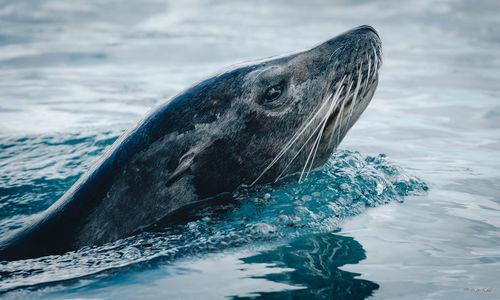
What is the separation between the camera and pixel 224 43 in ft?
44.0

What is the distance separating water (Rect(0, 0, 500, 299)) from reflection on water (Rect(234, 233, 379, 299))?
12 millimetres

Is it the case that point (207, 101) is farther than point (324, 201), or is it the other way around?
point (324, 201)

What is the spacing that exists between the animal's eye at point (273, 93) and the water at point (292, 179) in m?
0.64

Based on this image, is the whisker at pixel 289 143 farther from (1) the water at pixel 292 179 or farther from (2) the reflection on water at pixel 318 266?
(2) the reflection on water at pixel 318 266

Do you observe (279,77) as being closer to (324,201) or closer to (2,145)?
(324,201)

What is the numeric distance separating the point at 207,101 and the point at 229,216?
2.54 feet

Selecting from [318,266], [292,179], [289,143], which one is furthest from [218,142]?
[318,266]

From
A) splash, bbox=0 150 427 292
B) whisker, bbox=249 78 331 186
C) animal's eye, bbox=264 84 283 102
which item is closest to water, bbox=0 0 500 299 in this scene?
splash, bbox=0 150 427 292

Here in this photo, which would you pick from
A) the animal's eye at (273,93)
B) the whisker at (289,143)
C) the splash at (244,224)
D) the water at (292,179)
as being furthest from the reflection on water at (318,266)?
the animal's eye at (273,93)

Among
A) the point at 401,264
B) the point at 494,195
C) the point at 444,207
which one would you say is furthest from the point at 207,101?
the point at 494,195

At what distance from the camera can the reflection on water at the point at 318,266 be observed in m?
2.92

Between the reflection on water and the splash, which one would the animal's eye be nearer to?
the splash

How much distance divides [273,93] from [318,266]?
4.22ft

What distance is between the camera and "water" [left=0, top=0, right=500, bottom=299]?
315 centimetres
